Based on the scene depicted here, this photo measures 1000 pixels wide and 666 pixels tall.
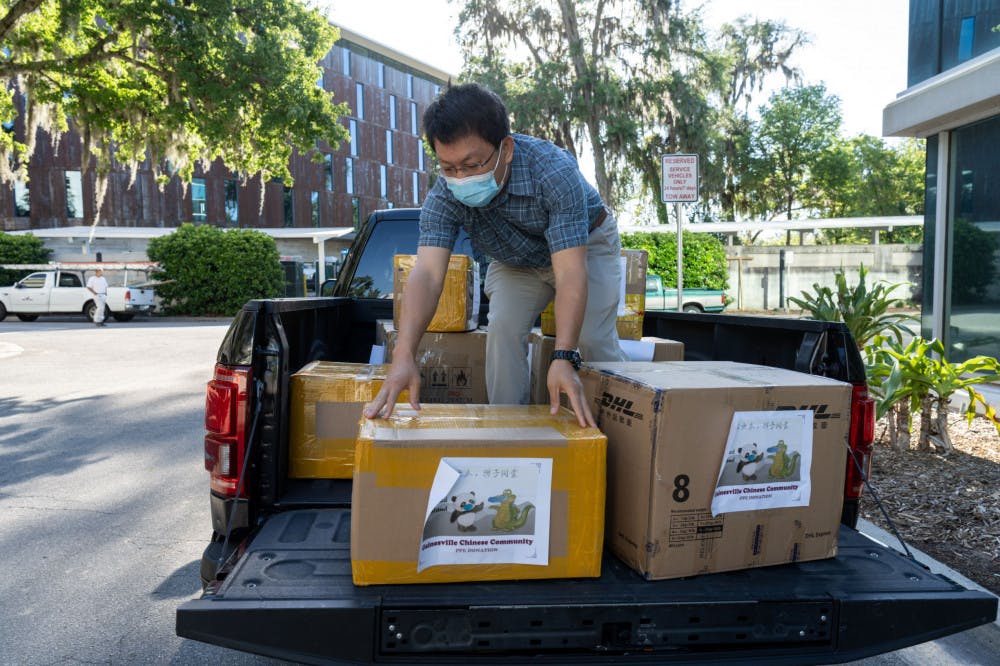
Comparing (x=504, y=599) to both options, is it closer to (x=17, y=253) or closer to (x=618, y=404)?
(x=618, y=404)

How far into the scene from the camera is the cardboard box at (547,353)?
328cm

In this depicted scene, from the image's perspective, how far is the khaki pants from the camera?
312 cm

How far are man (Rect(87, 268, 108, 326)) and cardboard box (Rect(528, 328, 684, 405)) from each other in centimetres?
2270

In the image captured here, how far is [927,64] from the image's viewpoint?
28.5 feet

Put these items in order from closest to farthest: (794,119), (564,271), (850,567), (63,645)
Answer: (850,567)
(564,271)
(63,645)
(794,119)

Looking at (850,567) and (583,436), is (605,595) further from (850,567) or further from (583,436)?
(850,567)

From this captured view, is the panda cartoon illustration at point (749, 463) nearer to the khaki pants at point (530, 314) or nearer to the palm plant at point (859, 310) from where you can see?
the khaki pants at point (530, 314)

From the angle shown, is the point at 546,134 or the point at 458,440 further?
the point at 546,134

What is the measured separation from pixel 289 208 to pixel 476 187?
4231 centimetres

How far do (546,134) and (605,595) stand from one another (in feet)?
71.1

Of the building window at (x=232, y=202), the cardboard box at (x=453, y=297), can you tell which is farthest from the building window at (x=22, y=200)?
the cardboard box at (x=453, y=297)

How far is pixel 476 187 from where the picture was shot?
2621 mm

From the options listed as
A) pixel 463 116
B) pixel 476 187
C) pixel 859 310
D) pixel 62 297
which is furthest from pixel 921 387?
pixel 62 297

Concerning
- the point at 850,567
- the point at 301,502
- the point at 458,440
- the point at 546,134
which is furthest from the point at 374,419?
the point at 546,134
